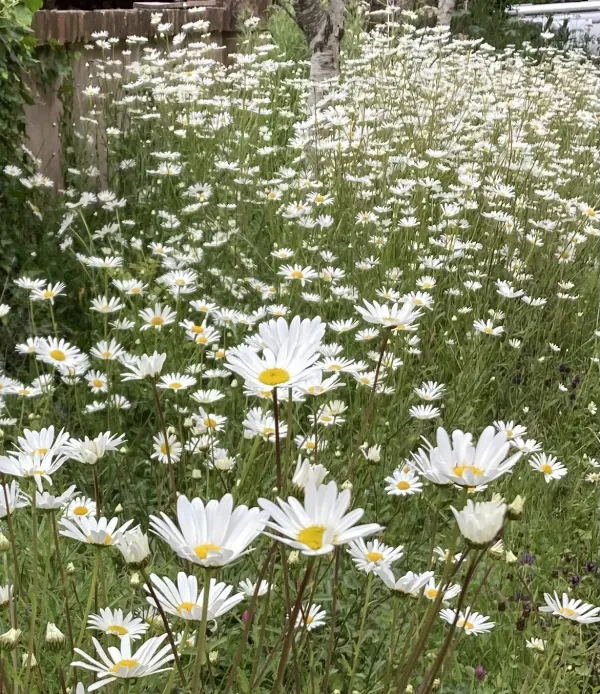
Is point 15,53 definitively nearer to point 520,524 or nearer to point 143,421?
point 143,421

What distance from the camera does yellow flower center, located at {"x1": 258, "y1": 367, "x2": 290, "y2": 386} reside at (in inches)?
36.0

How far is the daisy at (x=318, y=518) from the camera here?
0.68 m

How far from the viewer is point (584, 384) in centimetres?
292

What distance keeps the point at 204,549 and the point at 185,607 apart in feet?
0.53

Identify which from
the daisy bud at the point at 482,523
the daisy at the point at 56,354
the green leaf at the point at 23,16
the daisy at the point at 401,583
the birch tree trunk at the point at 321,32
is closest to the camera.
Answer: the daisy bud at the point at 482,523

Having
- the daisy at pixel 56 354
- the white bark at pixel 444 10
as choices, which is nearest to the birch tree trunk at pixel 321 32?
the daisy at pixel 56 354

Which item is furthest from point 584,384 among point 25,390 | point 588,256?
point 25,390

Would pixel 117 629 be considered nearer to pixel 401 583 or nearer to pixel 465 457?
pixel 401 583

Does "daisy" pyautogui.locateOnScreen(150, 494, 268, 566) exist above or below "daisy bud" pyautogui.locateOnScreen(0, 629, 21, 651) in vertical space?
above

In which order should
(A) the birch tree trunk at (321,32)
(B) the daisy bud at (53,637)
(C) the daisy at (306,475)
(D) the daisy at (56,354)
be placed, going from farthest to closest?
(A) the birch tree trunk at (321,32)
(D) the daisy at (56,354)
(B) the daisy bud at (53,637)
(C) the daisy at (306,475)

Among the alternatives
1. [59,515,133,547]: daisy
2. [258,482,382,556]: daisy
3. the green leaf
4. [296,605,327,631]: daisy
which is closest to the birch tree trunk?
the green leaf

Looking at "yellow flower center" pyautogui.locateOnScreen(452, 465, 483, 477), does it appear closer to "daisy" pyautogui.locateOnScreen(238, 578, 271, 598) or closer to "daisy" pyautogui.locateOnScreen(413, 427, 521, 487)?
"daisy" pyautogui.locateOnScreen(413, 427, 521, 487)

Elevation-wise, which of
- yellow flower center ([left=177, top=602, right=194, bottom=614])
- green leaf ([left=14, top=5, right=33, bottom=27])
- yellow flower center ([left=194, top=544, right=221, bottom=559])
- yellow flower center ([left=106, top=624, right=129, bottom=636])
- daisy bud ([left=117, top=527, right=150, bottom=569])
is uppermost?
green leaf ([left=14, top=5, right=33, bottom=27])

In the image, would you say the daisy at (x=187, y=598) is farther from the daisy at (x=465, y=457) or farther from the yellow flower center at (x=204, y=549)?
the daisy at (x=465, y=457)
